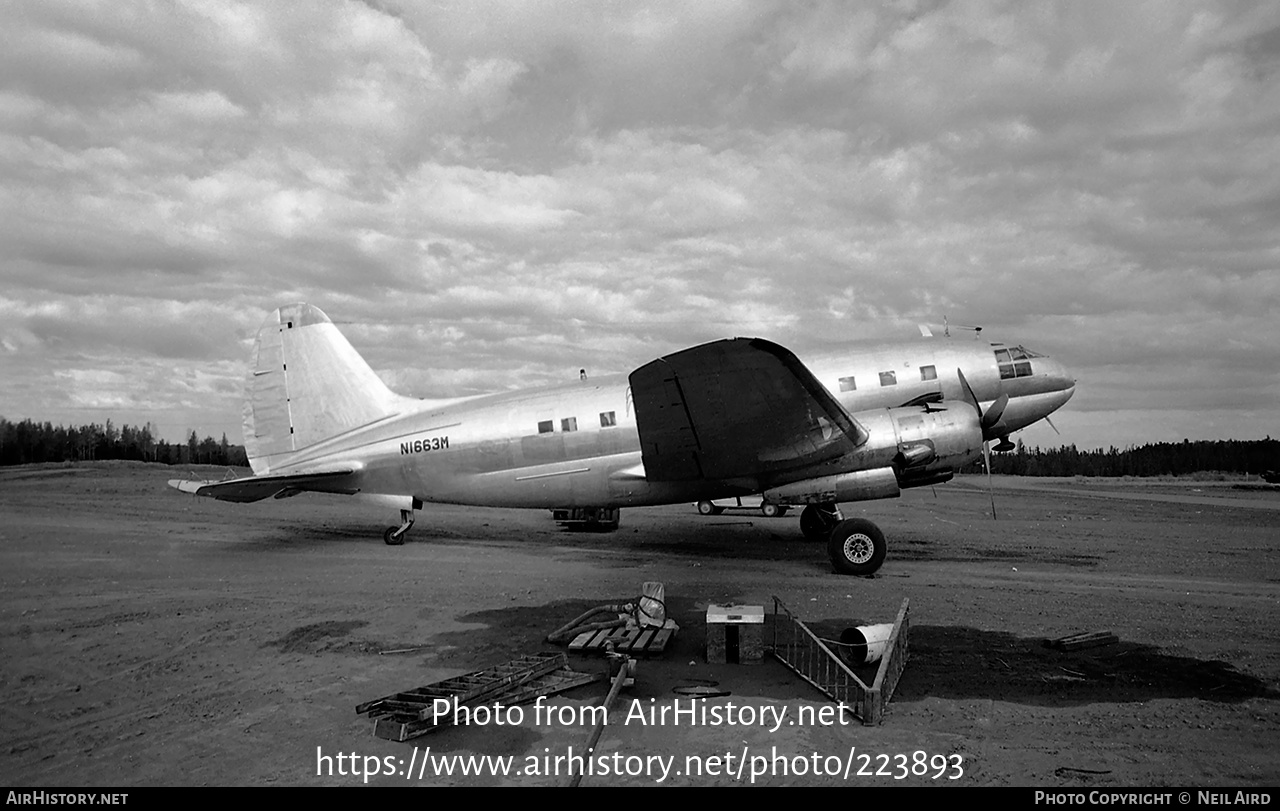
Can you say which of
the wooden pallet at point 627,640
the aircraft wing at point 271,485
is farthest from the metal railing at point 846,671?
the aircraft wing at point 271,485

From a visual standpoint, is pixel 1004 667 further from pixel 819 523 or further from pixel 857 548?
pixel 819 523

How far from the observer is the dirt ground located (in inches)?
205

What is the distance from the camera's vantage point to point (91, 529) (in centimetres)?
1852

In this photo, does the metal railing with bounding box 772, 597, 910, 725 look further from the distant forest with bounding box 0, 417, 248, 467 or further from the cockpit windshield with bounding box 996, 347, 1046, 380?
the distant forest with bounding box 0, 417, 248, 467

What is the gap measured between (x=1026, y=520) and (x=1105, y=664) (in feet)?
60.0

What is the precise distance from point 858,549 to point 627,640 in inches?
243

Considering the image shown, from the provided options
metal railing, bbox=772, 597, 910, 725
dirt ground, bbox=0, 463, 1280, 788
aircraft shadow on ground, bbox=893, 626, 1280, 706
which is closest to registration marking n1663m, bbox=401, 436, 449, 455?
dirt ground, bbox=0, 463, 1280, 788

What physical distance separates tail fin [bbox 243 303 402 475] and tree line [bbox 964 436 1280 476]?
6022cm

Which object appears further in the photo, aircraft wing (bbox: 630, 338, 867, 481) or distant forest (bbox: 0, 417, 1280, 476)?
distant forest (bbox: 0, 417, 1280, 476)

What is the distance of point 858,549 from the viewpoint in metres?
12.6

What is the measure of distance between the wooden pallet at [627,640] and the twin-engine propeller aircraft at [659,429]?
390cm

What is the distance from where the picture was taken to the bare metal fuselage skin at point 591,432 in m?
14.9

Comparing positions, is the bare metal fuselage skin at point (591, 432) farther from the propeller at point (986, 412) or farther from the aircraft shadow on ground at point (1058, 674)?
the aircraft shadow on ground at point (1058, 674)

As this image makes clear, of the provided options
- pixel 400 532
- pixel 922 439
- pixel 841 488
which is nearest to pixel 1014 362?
pixel 922 439
